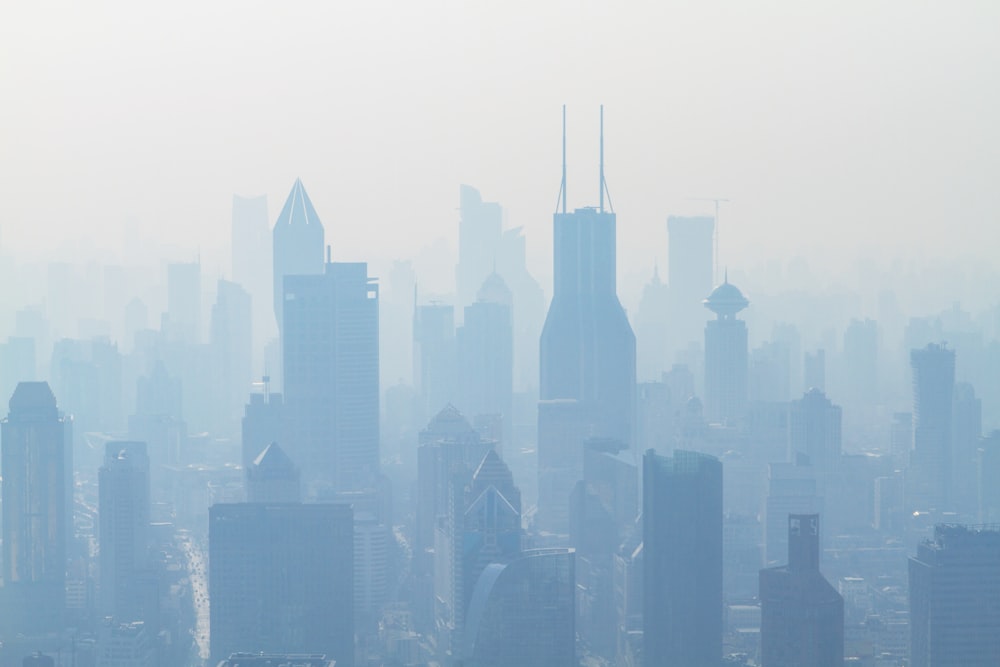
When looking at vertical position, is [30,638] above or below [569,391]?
below

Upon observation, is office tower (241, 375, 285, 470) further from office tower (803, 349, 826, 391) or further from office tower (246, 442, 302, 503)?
office tower (803, 349, 826, 391)

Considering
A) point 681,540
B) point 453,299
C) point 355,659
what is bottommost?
point 355,659

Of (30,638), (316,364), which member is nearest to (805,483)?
(316,364)

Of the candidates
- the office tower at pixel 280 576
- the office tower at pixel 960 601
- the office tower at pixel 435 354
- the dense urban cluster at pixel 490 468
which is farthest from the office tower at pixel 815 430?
the office tower at pixel 960 601

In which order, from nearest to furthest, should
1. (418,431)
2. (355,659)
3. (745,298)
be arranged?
(355,659)
(418,431)
(745,298)

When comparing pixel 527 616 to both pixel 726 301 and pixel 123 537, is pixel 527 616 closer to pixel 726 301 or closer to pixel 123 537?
pixel 123 537

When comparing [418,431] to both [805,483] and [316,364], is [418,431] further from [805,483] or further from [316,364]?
[805,483]

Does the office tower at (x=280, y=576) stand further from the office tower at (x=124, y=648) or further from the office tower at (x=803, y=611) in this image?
the office tower at (x=803, y=611)
